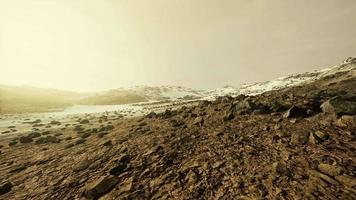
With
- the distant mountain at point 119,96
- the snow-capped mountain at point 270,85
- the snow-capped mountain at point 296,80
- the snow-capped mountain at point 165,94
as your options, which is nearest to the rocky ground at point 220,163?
the snow-capped mountain at point 270,85

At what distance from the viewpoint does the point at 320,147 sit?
7.91m

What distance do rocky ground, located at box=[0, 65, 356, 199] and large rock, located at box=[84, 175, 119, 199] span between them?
38 millimetres

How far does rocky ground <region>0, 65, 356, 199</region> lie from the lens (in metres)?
6.45

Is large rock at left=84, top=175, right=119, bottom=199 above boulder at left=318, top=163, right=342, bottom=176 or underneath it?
underneath

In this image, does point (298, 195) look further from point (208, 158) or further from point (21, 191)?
point (21, 191)

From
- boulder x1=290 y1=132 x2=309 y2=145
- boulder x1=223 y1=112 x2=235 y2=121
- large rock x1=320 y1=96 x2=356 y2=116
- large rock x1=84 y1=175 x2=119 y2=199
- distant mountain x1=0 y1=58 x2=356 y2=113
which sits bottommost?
large rock x1=84 y1=175 x2=119 y2=199

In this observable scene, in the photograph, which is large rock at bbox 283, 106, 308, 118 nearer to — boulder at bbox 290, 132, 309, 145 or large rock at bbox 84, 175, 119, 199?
boulder at bbox 290, 132, 309, 145

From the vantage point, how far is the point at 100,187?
8.02 metres

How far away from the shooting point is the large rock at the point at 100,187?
7.78 m

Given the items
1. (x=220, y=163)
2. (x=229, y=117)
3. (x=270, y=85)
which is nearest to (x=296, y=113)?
(x=229, y=117)

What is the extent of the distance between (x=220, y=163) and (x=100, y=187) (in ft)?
15.4

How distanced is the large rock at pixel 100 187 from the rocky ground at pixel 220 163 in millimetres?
38

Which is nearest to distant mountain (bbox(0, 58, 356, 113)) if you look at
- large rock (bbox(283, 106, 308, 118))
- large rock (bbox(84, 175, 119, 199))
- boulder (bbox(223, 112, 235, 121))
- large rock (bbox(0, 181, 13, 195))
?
large rock (bbox(283, 106, 308, 118))

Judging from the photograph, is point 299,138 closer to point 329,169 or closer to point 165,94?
point 329,169
